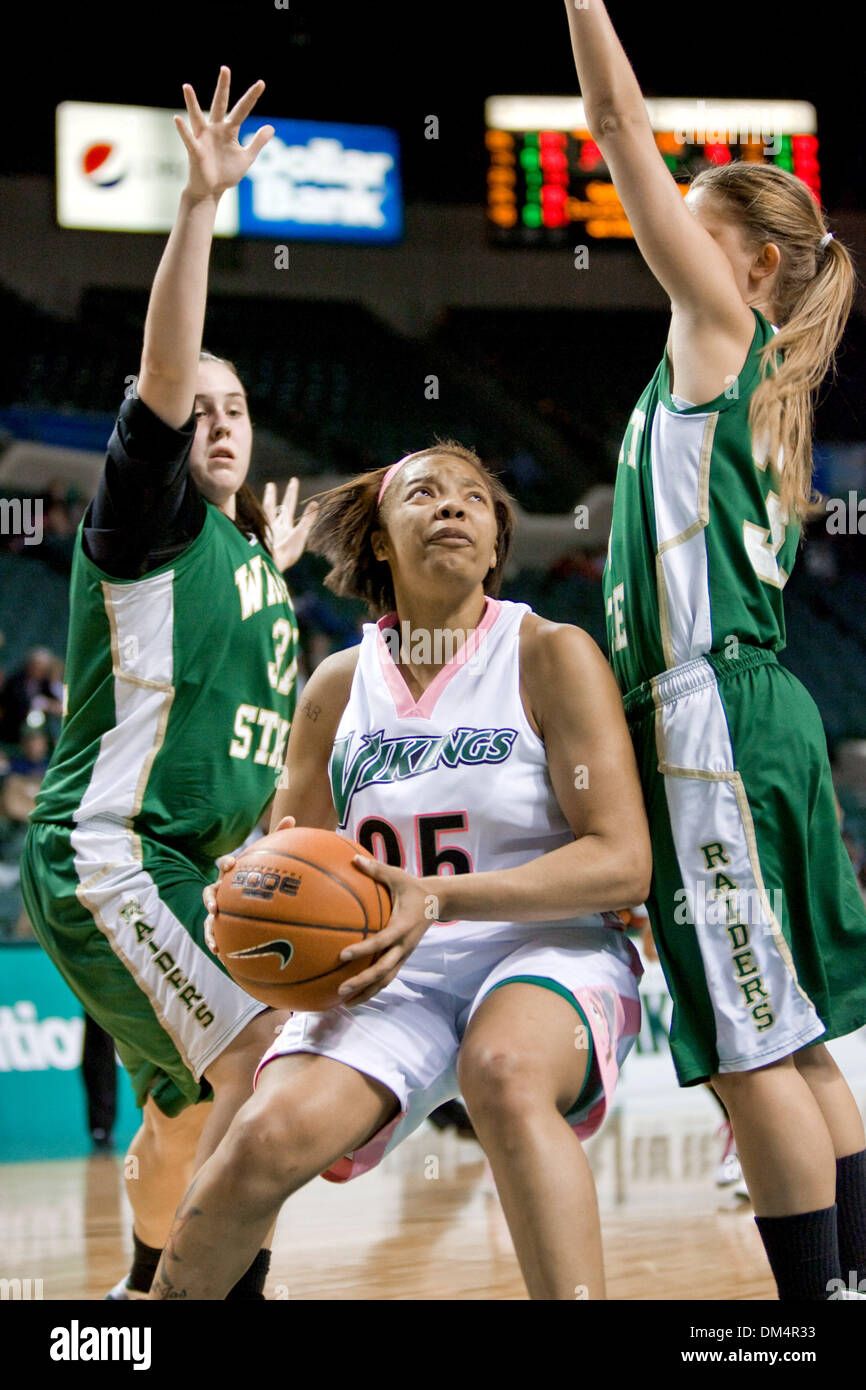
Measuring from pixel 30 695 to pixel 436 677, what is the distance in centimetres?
841

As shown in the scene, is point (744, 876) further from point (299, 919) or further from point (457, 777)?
point (299, 919)

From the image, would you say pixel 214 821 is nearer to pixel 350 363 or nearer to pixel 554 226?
pixel 554 226

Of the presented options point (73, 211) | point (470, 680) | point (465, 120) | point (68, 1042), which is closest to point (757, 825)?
point (470, 680)

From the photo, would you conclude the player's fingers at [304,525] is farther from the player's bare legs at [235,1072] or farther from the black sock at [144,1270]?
the black sock at [144,1270]

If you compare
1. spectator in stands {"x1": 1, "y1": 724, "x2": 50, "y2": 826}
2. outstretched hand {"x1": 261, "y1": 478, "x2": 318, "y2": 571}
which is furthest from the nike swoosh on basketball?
spectator in stands {"x1": 1, "y1": 724, "x2": 50, "y2": 826}

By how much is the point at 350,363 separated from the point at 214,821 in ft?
46.7

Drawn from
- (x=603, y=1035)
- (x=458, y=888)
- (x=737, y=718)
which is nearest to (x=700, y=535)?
(x=737, y=718)

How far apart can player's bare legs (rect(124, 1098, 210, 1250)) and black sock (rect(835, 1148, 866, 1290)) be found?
1464 mm

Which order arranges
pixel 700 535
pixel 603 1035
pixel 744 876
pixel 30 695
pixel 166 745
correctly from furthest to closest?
pixel 30 695
pixel 166 745
pixel 700 535
pixel 744 876
pixel 603 1035

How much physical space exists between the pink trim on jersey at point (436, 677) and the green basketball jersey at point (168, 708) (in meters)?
0.46

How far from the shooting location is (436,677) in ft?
9.37

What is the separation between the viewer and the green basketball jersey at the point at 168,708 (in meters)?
3.14

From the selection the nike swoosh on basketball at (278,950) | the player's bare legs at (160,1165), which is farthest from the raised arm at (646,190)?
the player's bare legs at (160,1165)

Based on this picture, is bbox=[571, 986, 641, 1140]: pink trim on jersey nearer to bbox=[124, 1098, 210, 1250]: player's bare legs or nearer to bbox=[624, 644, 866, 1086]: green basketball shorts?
bbox=[624, 644, 866, 1086]: green basketball shorts
